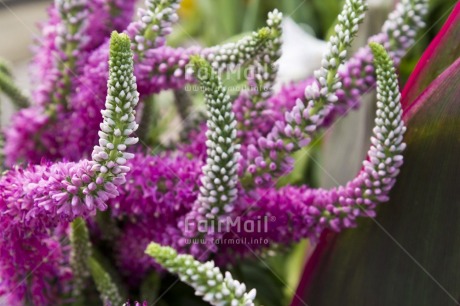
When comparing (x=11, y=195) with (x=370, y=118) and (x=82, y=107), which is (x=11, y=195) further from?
(x=370, y=118)

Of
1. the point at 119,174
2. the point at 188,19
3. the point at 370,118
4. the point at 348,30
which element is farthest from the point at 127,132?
the point at 188,19

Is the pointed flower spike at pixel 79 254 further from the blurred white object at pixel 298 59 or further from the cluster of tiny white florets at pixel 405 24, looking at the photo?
the blurred white object at pixel 298 59

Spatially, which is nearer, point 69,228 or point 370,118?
point 69,228

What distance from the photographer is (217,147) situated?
36 centimetres

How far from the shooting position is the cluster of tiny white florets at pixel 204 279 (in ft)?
0.97

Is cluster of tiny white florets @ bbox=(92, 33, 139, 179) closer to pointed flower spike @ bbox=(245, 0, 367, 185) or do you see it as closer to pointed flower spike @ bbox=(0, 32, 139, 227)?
pointed flower spike @ bbox=(0, 32, 139, 227)

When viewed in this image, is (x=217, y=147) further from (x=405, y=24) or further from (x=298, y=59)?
(x=298, y=59)

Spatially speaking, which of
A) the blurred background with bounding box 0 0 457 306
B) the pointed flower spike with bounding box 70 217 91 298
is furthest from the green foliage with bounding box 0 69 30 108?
the pointed flower spike with bounding box 70 217 91 298

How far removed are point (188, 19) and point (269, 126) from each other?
715mm

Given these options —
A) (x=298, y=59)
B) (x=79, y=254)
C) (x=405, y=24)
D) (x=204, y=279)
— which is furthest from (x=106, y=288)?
(x=298, y=59)

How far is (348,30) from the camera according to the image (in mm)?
356

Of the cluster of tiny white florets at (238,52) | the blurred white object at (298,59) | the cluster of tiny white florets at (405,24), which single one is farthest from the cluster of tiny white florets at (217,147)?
the blurred white object at (298,59)

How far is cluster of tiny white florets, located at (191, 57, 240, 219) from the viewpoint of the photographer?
0.36 m

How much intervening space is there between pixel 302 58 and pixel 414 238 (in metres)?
0.36
